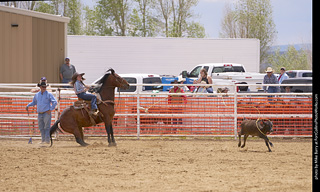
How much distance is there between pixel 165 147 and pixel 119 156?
2.07 metres

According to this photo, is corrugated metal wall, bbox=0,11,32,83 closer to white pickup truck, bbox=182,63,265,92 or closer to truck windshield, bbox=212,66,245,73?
white pickup truck, bbox=182,63,265,92

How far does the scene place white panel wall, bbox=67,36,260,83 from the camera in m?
26.6

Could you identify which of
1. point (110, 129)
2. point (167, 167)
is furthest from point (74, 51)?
point (167, 167)

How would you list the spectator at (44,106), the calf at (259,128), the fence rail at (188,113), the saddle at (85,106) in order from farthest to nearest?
the fence rail at (188,113) → the spectator at (44,106) → the saddle at (85,106) → the calf at (259,128)

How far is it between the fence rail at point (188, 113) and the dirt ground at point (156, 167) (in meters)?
1.10

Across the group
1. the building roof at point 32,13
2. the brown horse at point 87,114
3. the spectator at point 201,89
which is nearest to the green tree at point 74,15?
the building roof at point 32,13

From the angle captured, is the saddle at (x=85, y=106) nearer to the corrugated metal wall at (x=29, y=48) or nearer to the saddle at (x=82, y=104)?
the saddle at (x=82, y=104)

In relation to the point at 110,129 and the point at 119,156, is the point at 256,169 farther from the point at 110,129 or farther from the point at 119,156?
the point at 110,129

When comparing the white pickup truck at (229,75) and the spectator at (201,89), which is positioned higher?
the white pickup truck at (229,75)

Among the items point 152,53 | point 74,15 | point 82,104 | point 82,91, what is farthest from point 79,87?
point 74,15

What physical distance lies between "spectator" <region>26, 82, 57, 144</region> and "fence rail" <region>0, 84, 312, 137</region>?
151 cm

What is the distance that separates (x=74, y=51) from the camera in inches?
1043

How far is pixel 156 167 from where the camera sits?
9.29 metres

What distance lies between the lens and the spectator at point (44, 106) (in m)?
12.9
